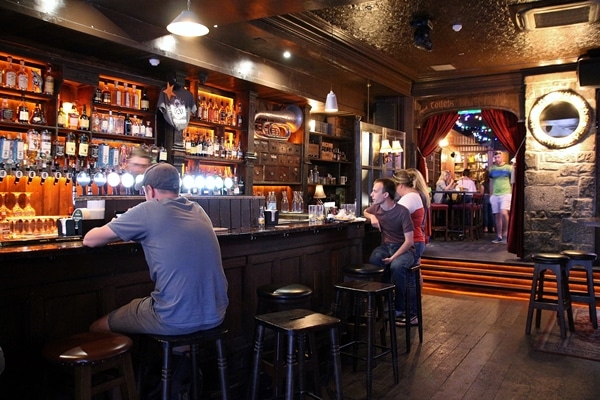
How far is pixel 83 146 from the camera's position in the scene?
5.39 metres

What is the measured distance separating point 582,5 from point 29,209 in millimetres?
5821

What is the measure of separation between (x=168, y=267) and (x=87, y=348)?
0.50 meters

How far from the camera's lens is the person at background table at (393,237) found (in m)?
4.73

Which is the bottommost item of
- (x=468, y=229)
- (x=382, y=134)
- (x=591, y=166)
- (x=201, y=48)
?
(x=468, y=229)

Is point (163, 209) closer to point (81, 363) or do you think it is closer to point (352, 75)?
point (81, 363)

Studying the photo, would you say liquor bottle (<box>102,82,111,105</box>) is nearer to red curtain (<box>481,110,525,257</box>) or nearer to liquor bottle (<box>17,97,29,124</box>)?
liquor bottle (<box>17,97,29,124</box>)

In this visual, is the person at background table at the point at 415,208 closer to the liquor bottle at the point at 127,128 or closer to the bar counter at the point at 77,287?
the bar counter at the point at 77,287

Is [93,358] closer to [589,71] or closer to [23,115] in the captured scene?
[23,115]

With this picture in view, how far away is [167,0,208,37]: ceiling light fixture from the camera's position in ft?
13.0

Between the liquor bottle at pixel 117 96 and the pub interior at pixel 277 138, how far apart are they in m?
0.02

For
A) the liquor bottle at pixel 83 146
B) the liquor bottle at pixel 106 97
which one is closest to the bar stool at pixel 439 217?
the liquor bottle at pixel 106 97

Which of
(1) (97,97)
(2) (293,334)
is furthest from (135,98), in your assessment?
(2) (293,334)

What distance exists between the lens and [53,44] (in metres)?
5.03

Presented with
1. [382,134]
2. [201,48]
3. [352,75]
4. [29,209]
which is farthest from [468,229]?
[29,209]
